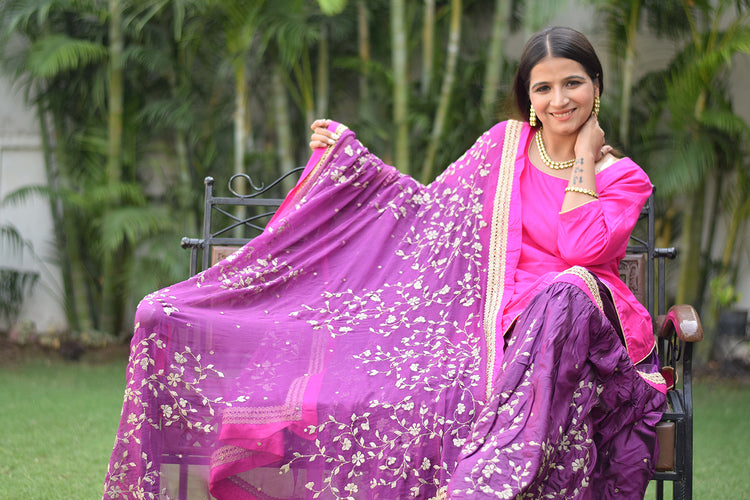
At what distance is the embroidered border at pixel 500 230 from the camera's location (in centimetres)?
240

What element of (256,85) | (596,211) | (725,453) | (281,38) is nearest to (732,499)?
(725,453)

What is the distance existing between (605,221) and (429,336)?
638mm

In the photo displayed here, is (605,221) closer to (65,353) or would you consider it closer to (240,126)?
(240,126)

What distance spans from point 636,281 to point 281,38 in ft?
8.61

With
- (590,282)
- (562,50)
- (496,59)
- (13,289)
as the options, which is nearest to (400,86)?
(496,59)

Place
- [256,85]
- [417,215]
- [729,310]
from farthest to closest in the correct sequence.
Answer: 1. [256,85]
2. [729,310]
3. [417,215]

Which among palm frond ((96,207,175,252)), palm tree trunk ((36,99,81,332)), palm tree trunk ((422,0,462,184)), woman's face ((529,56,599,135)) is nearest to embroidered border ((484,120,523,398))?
woman's face ((529,56,599,135))

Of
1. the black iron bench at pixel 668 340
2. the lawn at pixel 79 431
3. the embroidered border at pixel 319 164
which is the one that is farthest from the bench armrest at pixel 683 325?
the embroidered border at pixel 319 164

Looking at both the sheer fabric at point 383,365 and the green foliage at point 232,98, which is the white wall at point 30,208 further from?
the sheer fabric at point 383,365

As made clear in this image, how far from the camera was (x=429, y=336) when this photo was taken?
241 cm

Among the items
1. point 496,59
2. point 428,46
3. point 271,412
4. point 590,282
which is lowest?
point 271,412

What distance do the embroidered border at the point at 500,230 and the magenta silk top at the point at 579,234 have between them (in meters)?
0.03

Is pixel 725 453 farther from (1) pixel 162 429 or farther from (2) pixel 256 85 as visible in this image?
(2) pixel 256 85

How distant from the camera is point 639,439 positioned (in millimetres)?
2043
